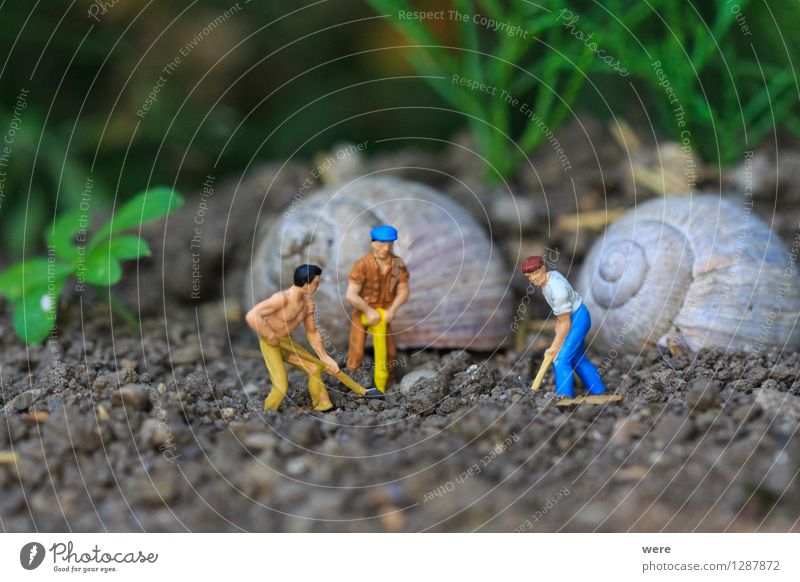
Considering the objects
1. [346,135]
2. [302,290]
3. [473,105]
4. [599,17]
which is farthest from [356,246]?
[346,135]

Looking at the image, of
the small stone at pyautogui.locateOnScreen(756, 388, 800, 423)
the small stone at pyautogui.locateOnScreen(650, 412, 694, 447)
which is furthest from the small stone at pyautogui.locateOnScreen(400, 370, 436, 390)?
the small stone at pyautogui.locateOnScreen(756, 388, 800, 423)

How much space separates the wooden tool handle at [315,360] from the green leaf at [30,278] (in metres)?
0.82

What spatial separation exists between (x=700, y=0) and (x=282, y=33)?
188cm

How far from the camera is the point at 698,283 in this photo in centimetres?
228

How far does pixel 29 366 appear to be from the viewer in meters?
2.41

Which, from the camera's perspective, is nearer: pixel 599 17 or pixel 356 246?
pixel 356 246

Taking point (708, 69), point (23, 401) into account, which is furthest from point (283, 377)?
point (708, 69)

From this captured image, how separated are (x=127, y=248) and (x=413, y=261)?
33.5 inches

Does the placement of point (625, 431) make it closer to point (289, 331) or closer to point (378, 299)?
point (378, 299)

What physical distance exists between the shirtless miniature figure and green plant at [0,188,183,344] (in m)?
0.48
